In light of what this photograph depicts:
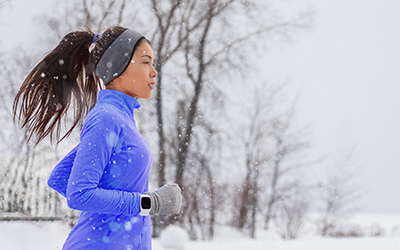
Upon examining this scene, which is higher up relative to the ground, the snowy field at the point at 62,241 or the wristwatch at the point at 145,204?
the wristwatch at the point at 145,204

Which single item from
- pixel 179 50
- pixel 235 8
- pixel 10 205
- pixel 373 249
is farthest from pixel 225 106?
pixel 10 205

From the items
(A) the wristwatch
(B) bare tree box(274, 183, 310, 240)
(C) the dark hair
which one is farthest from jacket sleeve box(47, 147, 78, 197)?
(B) bare tree box(274, 183, 310, 240)

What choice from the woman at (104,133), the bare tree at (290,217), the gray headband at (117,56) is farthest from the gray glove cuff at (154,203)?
the bare tree at (290,217)

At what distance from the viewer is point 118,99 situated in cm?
120

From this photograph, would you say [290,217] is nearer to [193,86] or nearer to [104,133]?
[193,86]

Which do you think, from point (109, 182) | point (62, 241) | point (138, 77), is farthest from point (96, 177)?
point (62, 241)

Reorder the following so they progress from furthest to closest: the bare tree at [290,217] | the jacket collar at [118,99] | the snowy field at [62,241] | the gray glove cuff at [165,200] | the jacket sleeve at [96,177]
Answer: the bare tree at [290,217]
the snowy field at [62,241]
the jacket collar at [118,99]
the gray glove cuff at [165,200]
the jacket sleeve at [96,177]

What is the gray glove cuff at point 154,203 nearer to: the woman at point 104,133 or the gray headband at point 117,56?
the woman at point 104,133

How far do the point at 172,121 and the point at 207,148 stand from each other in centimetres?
93

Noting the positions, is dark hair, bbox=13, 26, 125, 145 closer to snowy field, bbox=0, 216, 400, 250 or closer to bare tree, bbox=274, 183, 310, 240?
snowy field, bbox=0, 216, 400, 250

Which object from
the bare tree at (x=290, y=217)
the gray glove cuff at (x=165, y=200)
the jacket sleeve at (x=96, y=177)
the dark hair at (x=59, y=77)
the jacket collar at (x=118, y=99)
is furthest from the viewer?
the bare tree at (x=290, y=217)

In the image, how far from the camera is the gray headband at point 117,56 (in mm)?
1260

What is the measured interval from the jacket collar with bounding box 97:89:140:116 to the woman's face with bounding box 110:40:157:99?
1.9 inches

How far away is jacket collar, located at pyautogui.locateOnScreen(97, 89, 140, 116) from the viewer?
1183 mm
